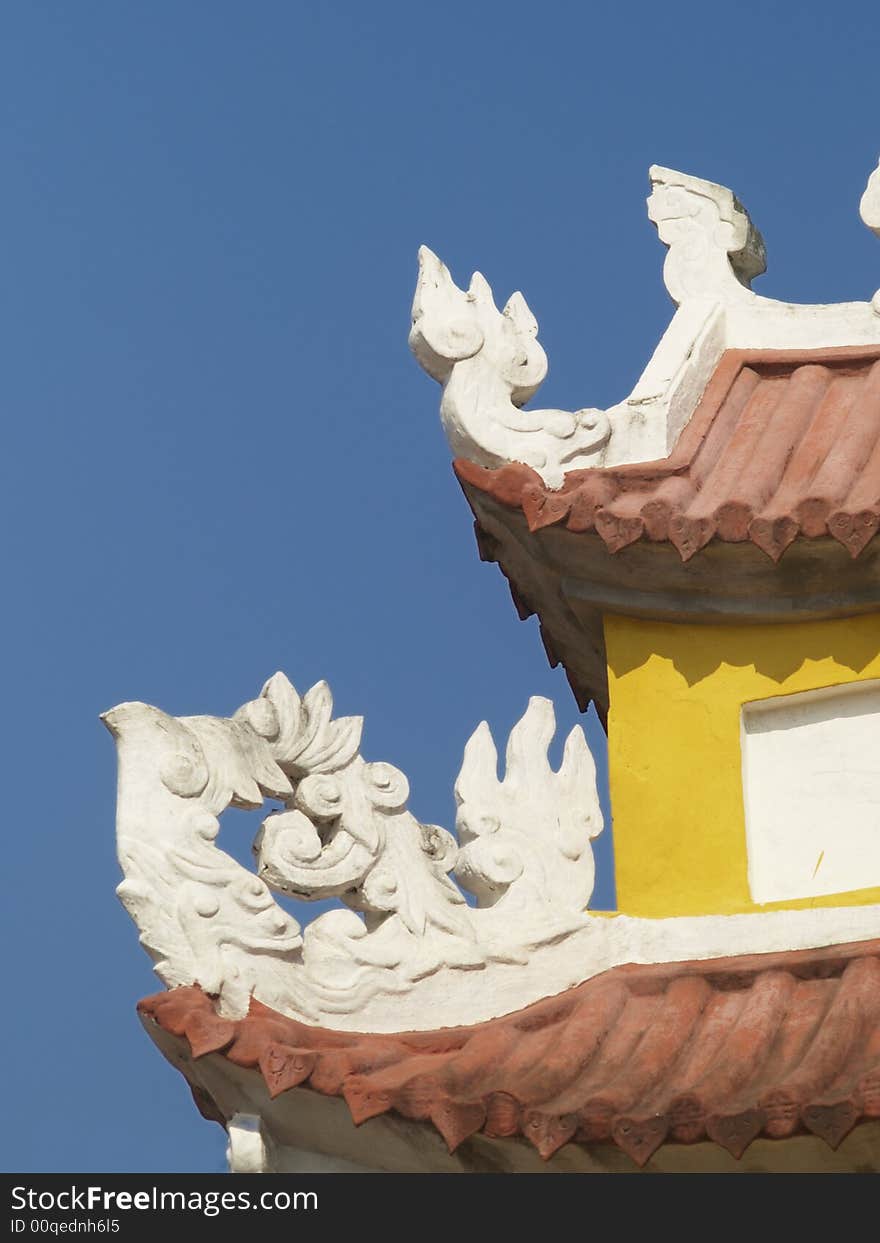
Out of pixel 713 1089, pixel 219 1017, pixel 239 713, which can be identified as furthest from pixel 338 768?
pixel 713 1089

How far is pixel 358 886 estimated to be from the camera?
11.9 m

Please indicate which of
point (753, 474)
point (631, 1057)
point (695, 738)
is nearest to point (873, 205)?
point (753, 474)

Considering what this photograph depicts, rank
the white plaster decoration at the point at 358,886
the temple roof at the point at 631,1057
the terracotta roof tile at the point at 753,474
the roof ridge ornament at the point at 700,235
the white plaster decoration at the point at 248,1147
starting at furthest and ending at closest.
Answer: the roof ridge ornament at the point at 700,235
the terracotta roof tile at the point at 753,474
the white plaster decoration at the point at 358,886
the white plaster decoration at the point at 248,1147
the temple roof at the point at 631,1057

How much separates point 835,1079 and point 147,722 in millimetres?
2864

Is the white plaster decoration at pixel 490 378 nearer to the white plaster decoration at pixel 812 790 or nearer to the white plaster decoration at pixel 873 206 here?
the white plaster decoration at pixel 812 790

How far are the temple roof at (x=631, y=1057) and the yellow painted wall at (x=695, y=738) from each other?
50 cm

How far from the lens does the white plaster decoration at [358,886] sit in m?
11.6

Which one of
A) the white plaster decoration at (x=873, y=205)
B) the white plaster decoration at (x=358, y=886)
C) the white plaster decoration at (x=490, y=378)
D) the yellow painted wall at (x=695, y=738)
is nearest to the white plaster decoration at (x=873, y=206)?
the white plaster decoration at (x=873, y=205)

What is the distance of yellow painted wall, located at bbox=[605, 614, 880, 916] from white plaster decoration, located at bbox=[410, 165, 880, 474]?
0.81 m

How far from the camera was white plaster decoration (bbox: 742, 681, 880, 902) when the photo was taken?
1204 cm

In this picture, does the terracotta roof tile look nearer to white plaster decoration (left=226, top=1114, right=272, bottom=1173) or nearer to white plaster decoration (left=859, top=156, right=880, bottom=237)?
white plaster decoration (left=859, top=156, right=880, bottom=237)

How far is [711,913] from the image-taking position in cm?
1188

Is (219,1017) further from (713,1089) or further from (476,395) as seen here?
(476,395)

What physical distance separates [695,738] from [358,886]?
4.67 ft
